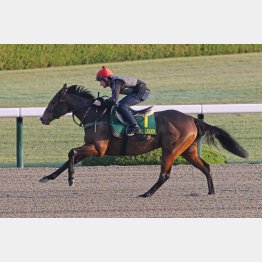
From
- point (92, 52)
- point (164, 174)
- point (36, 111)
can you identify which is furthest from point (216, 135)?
point (92, 52)

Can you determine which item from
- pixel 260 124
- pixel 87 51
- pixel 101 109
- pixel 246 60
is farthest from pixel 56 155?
pixel 246 60

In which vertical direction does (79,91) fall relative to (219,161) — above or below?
above

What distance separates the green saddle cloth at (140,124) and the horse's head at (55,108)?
652 millimetres

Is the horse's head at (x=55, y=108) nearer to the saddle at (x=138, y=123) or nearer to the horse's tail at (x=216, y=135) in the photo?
the saddle at (x=138, y=123)

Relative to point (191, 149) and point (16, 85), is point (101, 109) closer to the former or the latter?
point (191, 149)

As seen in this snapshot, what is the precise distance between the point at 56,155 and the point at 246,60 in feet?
35.6

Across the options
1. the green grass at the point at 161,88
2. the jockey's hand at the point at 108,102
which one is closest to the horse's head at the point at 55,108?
the jockey's hand at the point at 108,102

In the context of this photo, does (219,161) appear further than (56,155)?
No

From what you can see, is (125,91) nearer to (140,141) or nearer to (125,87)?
(125,87)

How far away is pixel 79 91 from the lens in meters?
13.6

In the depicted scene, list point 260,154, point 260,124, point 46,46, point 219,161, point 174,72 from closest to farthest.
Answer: point 219,161 < point 260,154 < point 260,124 < point 46,46 < point 174,72

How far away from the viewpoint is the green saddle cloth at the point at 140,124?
13047 mm

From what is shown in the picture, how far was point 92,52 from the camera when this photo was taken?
1106 inches

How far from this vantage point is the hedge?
89.6ft
